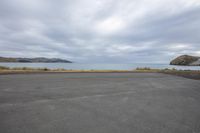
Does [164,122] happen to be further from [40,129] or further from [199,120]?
[40,129]

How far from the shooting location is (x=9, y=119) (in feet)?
7.43

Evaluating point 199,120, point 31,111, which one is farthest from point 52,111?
point 199,120

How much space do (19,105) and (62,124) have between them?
5.64 ft

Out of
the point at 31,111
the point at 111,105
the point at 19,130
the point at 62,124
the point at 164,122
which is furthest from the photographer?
the point at 111,105

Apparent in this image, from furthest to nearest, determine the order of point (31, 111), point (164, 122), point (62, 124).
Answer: point (31, 111) → point (164, 122) → point (62, 124)

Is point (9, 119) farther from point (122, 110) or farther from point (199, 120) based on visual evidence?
point (199, 120)

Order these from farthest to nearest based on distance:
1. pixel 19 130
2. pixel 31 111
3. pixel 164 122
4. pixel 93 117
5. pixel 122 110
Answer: pixel 122 110 → pixel 31 111 → pixel 93 117 → pixel 164 122 → pixel 19 130

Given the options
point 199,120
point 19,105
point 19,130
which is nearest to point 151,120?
point 199,120

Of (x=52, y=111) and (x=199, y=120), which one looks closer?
(x=199, y=120)

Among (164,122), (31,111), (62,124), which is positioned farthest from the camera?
(31,111)

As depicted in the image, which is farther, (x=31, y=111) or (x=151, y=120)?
(x=31, y=111)

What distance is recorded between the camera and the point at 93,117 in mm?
2445

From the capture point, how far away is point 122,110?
285cm

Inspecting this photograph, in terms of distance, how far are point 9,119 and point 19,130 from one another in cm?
61
